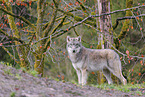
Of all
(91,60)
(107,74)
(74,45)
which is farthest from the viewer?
(107,74)

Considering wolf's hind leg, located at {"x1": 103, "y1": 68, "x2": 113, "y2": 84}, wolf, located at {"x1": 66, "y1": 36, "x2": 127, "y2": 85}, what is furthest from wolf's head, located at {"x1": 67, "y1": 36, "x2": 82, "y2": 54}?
wolf's hind leg, located at {"x1": 103, "y1": 68, "x2": 113, "y2": 84}

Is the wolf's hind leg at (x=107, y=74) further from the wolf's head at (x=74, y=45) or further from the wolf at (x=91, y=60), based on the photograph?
the wolf's head at (x=74, y=45)

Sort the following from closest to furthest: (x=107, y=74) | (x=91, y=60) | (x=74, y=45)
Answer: (x=74, y=45) → (x=91, y=60) → (x=107, y=74)

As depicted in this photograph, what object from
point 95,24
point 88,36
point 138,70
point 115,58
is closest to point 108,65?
point 115,58

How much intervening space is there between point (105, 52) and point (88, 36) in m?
9.34

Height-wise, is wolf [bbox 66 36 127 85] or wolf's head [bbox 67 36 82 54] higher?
wolf's head [bbox 67 36 82 54]

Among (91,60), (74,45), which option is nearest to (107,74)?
(91,60)

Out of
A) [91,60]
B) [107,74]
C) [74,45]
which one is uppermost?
[74,45]

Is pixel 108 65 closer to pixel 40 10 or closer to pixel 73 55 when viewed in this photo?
pixel 73 55

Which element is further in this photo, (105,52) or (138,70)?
(138,70)

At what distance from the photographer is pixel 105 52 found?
966 centimetres

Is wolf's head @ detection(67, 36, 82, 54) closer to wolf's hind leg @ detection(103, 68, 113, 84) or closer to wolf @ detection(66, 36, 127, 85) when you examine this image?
wolf @ detection(66, 36, 127, 85)

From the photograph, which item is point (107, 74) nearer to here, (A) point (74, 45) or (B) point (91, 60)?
(B) point (91, 60)

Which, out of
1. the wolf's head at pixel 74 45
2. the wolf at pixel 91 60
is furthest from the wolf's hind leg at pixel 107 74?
the wolf's head at pixel 74 45
